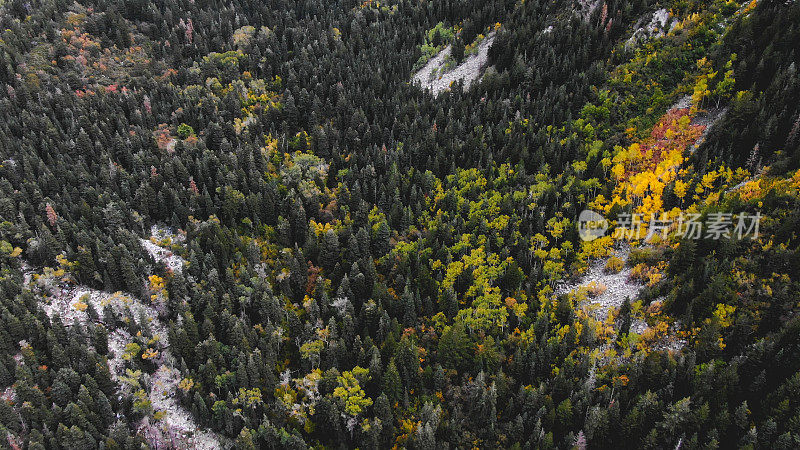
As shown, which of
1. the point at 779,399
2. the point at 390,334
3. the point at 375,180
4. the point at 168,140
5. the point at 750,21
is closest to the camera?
the point at 779,399

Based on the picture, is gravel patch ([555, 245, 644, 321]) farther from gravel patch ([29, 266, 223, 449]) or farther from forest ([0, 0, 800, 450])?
gravel patch ([29, 266, 223, 449])

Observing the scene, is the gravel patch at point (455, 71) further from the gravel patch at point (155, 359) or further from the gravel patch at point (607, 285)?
the gravel patch at point (155, 359)

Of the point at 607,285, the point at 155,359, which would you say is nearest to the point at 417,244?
the point at 607,285

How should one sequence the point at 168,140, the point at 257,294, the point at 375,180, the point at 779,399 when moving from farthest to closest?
the point at 168,140, the point at 375,180, the point at 257,294, the point at 779,399

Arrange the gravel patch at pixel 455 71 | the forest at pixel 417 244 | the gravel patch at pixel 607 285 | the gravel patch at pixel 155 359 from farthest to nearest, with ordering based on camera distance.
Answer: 1. the gravel patch at pixel 455 71
2. the gravel patch at pixel 607 285
3. the gravel patch at pixel 155 359
4. the forest at pixel 417 244

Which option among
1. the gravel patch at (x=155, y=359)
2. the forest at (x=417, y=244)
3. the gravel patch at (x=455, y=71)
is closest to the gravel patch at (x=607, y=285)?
the forest at (x=417, y=244)

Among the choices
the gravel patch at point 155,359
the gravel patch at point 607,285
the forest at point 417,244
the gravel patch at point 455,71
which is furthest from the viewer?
the gravel patch at point 455,71

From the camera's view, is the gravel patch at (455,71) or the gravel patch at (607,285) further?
the gravel patch at (455,71)

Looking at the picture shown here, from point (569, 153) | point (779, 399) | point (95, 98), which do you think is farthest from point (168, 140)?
point (779, 399)

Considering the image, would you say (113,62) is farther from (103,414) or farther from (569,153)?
(569,153)
